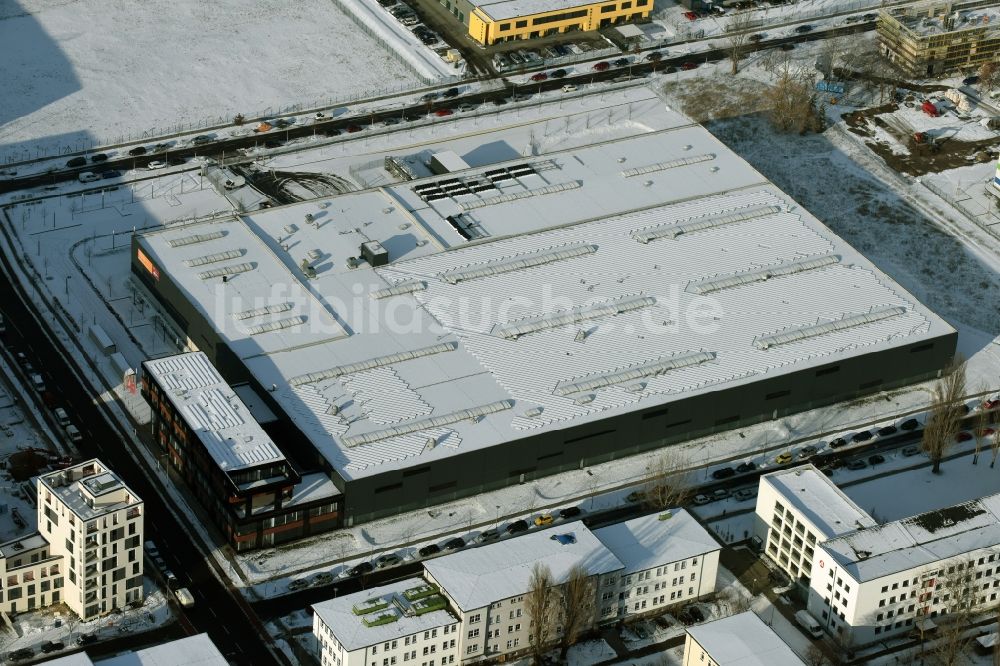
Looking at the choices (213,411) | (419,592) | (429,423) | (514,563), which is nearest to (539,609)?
(514,563)

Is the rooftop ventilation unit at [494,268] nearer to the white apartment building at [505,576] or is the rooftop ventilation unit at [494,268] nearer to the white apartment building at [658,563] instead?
the white apartment building at [658,563]

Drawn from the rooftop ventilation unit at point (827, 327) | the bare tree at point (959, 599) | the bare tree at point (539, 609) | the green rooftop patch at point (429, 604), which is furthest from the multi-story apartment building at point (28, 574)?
the bare tree at point (959, 599)

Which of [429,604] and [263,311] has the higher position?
[263,311]

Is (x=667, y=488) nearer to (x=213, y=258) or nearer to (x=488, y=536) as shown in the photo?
(x=488, y=536)

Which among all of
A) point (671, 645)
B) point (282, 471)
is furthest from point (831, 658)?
point (282, 471)

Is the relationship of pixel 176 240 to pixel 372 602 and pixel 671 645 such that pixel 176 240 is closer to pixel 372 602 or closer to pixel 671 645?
pixel 372 602

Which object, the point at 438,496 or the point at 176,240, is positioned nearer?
the point at 438,496
